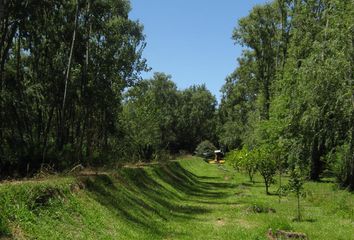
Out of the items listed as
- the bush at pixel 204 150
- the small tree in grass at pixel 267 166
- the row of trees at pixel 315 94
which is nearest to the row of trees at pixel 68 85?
the small tree in grass at pixel 267 166

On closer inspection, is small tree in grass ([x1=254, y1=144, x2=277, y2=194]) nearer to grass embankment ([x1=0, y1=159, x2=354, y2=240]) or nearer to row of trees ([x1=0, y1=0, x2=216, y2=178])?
grass embankment ([x1=0, y1=159, x2=354, y2=240])

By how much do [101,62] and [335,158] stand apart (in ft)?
63.0

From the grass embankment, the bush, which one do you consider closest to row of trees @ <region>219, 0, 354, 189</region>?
the grass embankment

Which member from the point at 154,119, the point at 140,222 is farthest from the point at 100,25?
the point at 140,222

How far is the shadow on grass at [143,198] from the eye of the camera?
1623 cm

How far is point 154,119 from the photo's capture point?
51250 millimetres

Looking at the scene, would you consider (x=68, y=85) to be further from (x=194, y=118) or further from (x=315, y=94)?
(x=194, y=118)

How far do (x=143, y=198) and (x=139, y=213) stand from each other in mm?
3173

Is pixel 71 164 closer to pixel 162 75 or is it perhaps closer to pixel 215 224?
pixel 215 224

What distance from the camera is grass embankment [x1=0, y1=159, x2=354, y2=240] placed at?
11.1m

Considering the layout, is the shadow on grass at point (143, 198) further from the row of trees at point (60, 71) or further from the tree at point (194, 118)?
the tree at point (194, 118)

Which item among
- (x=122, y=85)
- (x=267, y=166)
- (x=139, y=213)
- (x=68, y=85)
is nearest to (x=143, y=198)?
(x=139, y=213)

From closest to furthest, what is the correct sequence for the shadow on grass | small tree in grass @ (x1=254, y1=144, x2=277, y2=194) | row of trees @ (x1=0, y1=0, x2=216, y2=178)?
1. the shadow on grass
2. row of trees @ (x1=0, y1=0, x2=216, y2=178)
3. small tree in grass @ (x1=254, y1=144, x2=277, y2=194)

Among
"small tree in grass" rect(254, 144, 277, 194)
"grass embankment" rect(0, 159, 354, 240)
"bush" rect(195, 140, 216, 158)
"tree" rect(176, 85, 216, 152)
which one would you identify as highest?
"tree" rect(176, 85, 216, 152)
